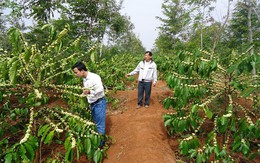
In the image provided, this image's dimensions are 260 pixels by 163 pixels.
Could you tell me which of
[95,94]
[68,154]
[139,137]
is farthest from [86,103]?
[68,154]

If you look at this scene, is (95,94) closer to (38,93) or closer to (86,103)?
(86,103)

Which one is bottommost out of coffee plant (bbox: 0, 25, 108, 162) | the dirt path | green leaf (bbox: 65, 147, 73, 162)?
the dirt path

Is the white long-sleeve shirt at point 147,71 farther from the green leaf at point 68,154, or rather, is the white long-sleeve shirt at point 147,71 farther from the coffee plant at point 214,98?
A: the green leaf at point 68,154

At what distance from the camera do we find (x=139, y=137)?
374 centimetres

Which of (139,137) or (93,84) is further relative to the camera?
(139,137)

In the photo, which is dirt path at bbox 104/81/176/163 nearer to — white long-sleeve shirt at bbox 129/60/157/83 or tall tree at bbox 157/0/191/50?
white long-sleeve shirt at bbox 129/60/157/83

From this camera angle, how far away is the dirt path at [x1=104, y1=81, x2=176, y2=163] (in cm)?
326

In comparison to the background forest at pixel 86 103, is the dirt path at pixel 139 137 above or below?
below

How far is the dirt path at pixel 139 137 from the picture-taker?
10.7ft

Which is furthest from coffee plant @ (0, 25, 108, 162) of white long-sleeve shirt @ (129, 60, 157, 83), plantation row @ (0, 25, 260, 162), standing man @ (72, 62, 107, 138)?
white long-sleeve shirt @ (129, 60, 157, 83)

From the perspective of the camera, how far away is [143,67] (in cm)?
523

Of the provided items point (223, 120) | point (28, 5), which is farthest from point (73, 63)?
point (28, 5)

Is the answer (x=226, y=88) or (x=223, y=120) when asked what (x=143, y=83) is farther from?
(x=223, y=120)

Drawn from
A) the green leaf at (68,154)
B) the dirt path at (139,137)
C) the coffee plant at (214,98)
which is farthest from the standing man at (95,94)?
the green leaf at (68,154)
